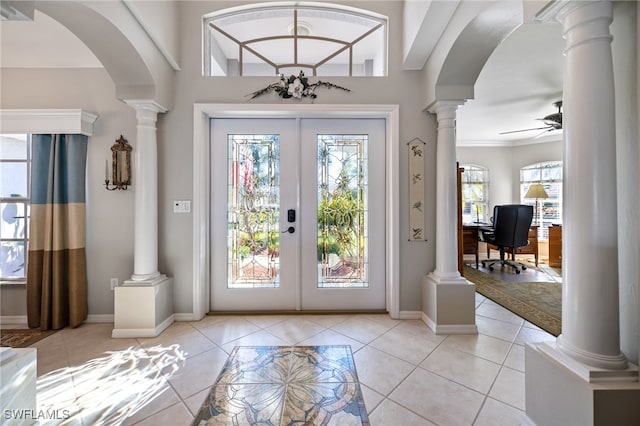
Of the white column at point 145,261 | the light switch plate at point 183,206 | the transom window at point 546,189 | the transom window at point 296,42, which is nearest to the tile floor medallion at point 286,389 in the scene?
the white column at point 145,261

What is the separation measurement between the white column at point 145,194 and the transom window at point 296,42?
779 millimetres

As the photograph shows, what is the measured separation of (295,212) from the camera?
2.89 m

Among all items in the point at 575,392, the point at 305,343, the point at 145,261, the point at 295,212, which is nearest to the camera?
the point at 575,392

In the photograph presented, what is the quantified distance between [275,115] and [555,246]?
18.6ft

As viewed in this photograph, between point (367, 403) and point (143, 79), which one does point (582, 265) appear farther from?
point (143, 79)

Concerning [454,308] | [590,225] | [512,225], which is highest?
[590,225]

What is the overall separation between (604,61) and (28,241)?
4.45 meters

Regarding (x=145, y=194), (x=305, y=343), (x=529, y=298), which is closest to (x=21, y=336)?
(x=145, y=194)

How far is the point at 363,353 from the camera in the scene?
2.12m

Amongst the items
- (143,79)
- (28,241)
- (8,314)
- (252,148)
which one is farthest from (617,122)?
(8,314)

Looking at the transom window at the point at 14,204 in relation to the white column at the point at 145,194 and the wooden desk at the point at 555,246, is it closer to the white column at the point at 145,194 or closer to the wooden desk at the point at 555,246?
the white column at the point at 145,194

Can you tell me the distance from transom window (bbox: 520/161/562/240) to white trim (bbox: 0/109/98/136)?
26.6 ft

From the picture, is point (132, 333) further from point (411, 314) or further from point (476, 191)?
point (476, 191)

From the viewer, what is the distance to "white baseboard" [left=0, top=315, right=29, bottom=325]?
2.66 meters
